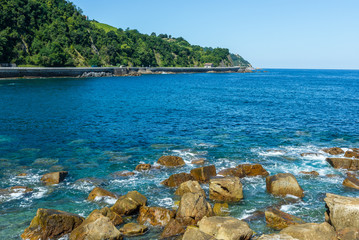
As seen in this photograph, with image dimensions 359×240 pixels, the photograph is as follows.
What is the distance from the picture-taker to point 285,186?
890 inches

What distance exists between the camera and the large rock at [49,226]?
16.4 m

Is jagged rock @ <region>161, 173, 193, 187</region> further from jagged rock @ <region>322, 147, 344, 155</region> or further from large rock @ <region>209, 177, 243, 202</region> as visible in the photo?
jagged rock @ <region>322, 147, 344, 155</region>

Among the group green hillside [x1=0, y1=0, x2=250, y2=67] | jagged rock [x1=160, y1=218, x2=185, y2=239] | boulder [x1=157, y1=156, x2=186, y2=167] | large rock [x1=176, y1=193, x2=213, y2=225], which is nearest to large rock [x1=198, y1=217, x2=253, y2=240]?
jagged rock [x1=160, y1=218, x2=185, y2=239]

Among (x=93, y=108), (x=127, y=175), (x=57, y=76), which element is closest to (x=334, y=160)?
(x=127, y=175)

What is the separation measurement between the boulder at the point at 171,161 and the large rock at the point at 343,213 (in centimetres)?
1523

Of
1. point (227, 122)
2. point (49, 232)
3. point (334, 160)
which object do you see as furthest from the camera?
point (227, 122)

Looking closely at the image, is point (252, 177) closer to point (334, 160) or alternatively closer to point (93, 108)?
point (334, 160)

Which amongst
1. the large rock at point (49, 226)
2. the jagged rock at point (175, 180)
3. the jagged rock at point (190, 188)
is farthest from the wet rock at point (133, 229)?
the jagged rock at point (175, 180)

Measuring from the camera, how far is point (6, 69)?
117 metres

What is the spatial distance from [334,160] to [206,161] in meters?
13.1

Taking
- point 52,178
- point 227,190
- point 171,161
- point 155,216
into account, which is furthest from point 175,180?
point 52,178

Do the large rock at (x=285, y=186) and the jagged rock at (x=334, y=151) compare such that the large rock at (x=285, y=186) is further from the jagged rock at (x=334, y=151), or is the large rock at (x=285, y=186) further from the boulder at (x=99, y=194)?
the jagged rock at (x=334, y=151)

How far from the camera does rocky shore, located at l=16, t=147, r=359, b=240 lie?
15.1 m

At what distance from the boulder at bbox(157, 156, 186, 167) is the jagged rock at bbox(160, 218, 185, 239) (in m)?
12.0
